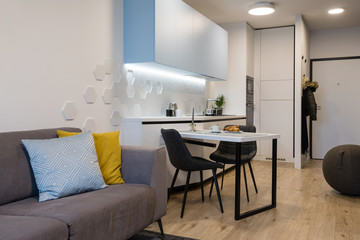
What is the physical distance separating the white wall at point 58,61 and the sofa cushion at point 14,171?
306 mm

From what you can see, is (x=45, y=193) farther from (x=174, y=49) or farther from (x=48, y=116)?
(x=174, y=49)

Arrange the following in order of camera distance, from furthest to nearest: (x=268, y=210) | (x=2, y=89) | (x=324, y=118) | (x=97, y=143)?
(x=324, y=118) < (x=268, y=210) < (x=97, y=143) < (x=2, y=89)

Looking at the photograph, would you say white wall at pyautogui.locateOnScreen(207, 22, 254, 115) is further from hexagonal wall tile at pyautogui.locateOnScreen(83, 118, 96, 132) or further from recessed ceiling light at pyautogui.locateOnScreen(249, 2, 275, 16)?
hexagonal wall tile at pyautogui.locateOnScreen(83, 118, 96, 132)

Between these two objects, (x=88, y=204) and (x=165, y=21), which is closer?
(x=88, y=204)

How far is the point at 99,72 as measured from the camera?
3.12 metres

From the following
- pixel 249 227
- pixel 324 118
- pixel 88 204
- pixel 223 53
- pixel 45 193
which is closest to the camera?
pixel 88 204

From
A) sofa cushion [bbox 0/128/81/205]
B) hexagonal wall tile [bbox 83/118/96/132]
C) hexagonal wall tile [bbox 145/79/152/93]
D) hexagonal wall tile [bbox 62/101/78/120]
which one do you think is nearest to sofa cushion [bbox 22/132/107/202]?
sofa cushion [bbox 0/128/81/205]

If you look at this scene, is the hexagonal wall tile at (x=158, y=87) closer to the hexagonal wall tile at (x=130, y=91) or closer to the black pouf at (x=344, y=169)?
the hexagonal wall tile at (x=130, y=91)

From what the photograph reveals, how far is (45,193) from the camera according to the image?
1.92 m

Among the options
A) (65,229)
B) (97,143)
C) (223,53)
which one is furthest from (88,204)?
(223,53)

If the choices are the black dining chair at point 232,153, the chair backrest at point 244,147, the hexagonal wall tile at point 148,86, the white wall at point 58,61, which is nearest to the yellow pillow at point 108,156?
the white wall at point 58,61

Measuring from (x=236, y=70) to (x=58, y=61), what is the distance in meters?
3.83

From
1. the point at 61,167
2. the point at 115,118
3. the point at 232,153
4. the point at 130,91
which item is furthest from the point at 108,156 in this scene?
the point at 232,153

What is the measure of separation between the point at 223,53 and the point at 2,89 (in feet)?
12.0
